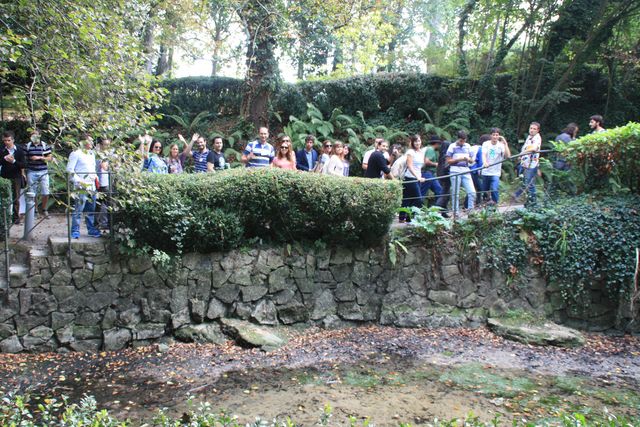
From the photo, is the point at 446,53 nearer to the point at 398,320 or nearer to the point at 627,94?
the point at 627,94

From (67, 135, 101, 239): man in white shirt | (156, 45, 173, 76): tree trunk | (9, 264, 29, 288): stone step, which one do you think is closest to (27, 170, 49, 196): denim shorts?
(67, 135, 101, 239): man in white shirt

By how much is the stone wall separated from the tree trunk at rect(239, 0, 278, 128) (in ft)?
23.5

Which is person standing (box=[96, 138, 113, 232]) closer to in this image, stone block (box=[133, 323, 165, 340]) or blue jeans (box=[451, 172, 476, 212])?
stone block (box=[133, 323, 165, 340])

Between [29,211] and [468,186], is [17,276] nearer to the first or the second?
[29,211]

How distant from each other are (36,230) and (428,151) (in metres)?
7.63

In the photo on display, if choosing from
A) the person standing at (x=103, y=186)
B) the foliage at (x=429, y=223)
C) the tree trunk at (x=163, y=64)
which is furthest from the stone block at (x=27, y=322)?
the tree trunk at (x=163, y=64)

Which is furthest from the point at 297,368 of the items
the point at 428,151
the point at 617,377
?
the point at 428,151

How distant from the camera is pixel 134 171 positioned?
6.77 metres

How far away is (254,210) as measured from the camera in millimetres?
8281

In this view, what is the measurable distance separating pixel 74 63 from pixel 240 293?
413cm

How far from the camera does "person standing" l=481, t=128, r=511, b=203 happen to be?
1002cm

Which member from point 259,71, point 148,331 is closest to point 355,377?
point 148,331

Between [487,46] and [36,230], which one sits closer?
[36,230]

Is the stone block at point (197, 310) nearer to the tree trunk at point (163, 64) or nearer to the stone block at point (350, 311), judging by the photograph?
the stone block at point (350, 311)
